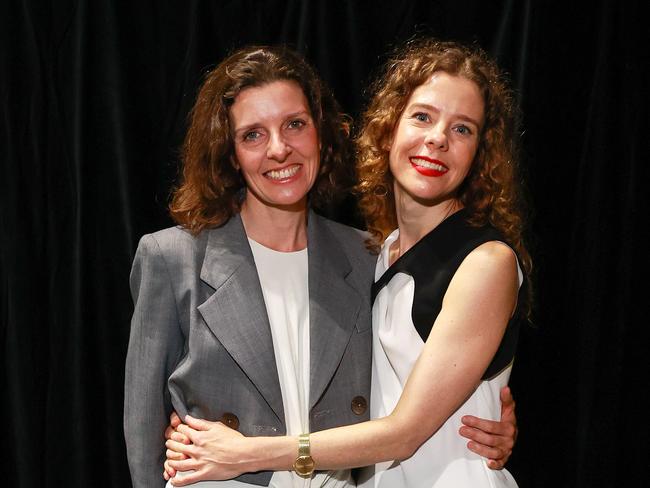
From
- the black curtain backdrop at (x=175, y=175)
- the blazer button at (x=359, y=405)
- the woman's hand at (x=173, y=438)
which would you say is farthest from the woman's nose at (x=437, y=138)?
the woman's hand at (x=173, y=438)

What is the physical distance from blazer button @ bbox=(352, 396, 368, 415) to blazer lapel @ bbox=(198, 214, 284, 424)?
208mm

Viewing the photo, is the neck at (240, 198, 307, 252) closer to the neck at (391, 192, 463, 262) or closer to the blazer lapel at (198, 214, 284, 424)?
the blazer lapel at (198, 214, 284, 424)

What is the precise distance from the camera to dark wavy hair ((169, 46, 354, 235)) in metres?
2.03

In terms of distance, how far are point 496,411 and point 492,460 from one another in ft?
0.43

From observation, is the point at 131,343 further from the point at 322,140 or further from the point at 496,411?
the point at 496,411

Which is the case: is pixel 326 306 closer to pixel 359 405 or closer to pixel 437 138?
pixel 359 405

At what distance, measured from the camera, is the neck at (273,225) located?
208 cm

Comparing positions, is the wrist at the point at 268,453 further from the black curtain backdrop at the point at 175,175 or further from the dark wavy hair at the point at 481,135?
the black curtain backdrop at the point at 175,175

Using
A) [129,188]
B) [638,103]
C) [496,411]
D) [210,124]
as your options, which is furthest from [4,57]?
[638,103]

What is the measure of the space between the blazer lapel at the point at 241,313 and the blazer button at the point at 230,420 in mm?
101

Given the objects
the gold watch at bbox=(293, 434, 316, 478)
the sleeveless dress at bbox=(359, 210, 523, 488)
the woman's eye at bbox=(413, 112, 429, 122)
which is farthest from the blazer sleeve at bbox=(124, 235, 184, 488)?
the woman's eye at bbox=(413, 112, 429, 122)

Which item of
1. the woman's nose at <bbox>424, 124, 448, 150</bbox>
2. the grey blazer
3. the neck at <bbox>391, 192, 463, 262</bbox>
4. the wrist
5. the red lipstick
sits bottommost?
the wrist

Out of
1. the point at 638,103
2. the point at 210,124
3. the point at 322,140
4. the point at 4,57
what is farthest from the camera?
the point at 638,103

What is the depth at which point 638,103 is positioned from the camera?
2.75 meters
